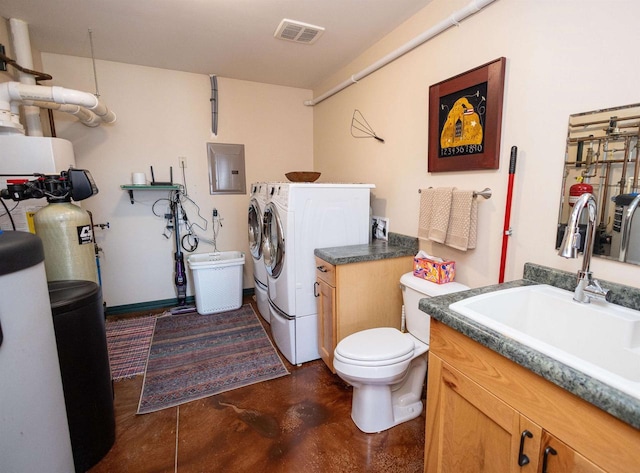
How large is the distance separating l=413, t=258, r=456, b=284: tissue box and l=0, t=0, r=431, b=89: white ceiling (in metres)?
1.66

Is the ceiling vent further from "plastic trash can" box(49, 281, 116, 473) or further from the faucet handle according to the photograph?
the faucet handle

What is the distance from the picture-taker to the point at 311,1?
194 cm

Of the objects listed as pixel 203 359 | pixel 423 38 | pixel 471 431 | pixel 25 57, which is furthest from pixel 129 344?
pixel 423 38

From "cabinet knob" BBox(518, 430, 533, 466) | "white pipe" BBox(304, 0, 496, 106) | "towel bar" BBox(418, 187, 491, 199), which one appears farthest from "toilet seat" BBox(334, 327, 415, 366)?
"white pipe" BBox(304, 0, 496, 106)

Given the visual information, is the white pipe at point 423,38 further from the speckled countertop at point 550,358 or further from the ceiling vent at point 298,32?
the speckled countertop at point 550,358

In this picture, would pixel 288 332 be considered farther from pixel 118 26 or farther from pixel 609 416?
pixel 118 26

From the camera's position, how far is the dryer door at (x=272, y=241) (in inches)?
89.0

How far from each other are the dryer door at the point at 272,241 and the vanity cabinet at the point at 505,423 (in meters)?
1.36

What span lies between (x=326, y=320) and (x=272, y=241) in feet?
2.51

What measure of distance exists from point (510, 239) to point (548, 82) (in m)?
0.74

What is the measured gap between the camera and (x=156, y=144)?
318 cm

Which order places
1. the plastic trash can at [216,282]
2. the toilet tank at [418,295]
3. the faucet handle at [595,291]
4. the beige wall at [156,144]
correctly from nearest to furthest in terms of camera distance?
the faucet handle at [595,291], the toilet tank at [418,295], the beige wall at [156,144], the plastic trash can at [216,282]

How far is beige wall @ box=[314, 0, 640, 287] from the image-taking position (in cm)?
118

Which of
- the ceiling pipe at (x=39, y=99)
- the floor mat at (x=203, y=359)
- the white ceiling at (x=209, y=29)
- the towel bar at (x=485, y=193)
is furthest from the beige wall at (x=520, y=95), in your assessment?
the ceiling pipe at (x=39, y=99)
